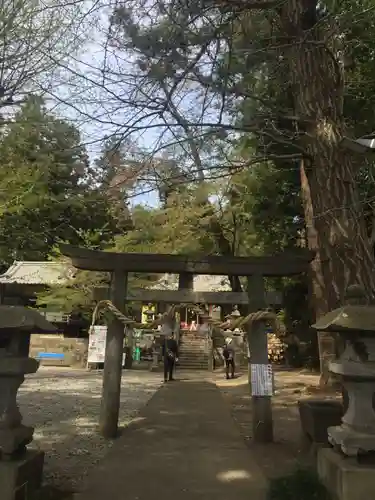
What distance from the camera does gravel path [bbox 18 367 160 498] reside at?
529 cm

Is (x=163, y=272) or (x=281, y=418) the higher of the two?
(x=163, y=272)

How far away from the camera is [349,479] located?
11.9 feet

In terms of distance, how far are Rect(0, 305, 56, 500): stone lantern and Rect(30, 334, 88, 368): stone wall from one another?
16.2 metres

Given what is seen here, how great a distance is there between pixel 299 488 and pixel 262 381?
8.51 feet

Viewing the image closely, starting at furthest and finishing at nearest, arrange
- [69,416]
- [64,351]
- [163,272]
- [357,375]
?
1. [64,351]
2. [69,416]
3. [163,272]
4. [357,375]

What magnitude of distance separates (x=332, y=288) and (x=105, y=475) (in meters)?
3.19

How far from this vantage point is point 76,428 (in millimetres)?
7562

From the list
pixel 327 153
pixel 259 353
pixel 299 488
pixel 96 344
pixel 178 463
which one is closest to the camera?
pixel 299 488

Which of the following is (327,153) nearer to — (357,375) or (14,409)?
(357,375)

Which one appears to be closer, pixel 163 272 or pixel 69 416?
pixel 163 272

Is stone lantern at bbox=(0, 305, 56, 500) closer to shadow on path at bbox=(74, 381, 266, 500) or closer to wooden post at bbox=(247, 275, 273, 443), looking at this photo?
shadow on path at bbox=(74, 381, 266, 500)

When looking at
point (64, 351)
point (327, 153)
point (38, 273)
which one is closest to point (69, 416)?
point (327, 153)

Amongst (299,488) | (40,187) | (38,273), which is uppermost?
(40,187)

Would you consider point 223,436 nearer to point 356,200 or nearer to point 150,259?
point 150,259
